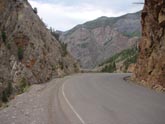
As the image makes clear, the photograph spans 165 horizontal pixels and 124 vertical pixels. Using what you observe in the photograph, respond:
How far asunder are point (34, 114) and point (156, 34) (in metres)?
23.2

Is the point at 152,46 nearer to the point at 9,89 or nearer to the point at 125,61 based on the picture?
the point at 9,89

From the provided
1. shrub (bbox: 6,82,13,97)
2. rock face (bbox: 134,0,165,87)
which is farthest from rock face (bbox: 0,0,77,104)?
rock face (bbox: 134,0,165,87)

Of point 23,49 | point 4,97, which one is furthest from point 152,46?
point 23,49

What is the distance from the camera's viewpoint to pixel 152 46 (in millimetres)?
38781

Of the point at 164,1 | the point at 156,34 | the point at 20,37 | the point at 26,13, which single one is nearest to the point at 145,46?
the point at 156,34

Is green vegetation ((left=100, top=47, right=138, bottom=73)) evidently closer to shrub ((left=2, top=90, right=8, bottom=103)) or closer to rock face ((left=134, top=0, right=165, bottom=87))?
rock face ((left=134, top=0, right=165, bottom=87))

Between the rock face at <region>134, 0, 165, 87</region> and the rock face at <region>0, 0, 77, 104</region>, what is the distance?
13.0 metres

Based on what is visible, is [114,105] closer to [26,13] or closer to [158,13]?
[158,13]

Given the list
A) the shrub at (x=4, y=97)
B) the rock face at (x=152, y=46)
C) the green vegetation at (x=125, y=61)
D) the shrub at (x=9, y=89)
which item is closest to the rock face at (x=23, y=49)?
the shrub at (x=9, y=89)

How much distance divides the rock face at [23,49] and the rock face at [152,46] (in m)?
13.0

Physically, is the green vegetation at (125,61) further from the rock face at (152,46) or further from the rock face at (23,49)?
the rock face at (152,46)

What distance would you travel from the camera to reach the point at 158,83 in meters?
31.5

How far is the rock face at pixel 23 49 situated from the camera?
42.9 meters

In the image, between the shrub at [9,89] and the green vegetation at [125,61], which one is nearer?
the shrub at [9,89]
